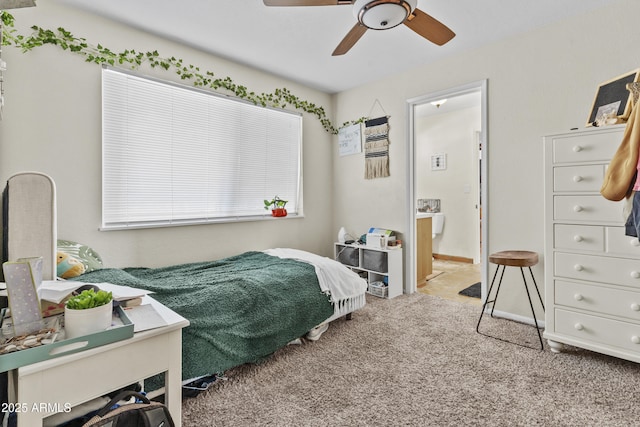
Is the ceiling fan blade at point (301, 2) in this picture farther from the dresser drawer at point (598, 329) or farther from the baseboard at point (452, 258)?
the baseboard at point (452, 258)

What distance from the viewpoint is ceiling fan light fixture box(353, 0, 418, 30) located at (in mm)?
1684

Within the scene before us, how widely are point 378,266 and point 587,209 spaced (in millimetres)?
1966

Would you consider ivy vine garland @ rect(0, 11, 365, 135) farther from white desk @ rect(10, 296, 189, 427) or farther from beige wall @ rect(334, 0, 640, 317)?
white desk @ rect(10, 296, 189, 427)

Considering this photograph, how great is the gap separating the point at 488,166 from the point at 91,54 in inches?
137

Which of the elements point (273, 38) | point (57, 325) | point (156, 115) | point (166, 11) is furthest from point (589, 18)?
point (57, 325)

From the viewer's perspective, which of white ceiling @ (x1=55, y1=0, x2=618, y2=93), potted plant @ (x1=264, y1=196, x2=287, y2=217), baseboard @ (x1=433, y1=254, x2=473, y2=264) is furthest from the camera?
baseboard @ (x1=433, y1=254, x2=473, y2=264)

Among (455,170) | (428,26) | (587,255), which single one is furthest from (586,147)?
(455,170)

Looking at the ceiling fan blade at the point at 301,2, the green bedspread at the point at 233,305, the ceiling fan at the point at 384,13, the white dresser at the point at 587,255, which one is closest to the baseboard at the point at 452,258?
the white dresser at the point at 587,255

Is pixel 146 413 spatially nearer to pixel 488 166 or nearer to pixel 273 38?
pixel 273 38

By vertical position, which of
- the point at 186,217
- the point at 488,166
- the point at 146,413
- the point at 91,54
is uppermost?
the point at 91,54

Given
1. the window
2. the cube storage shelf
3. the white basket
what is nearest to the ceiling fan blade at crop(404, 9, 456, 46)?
the window

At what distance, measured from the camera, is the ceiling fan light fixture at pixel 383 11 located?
5.52ft

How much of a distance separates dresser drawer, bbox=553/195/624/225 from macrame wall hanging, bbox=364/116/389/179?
6.17ft

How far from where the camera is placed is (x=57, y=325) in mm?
1106
